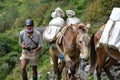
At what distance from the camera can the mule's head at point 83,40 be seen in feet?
27.3

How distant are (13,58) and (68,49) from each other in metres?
19.4

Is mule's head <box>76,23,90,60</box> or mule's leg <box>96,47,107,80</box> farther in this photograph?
mule's leg <box>96,47,107,80</box>

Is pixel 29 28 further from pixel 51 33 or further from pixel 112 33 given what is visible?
pixel 112 33

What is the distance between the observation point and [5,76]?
26750 mm

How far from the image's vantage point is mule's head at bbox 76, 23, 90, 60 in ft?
27.3

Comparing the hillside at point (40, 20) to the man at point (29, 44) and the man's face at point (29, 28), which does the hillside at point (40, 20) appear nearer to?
the man at point (29, 44)

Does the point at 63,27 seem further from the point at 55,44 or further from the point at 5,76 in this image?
the point at 5,76

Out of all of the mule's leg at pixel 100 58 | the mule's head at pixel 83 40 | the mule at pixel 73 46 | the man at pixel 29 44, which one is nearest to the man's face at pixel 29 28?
the man at pixel 29 44

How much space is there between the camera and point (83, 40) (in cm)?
845

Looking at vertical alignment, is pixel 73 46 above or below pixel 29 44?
above

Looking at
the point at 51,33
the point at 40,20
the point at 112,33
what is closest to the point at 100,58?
the point at 112,33

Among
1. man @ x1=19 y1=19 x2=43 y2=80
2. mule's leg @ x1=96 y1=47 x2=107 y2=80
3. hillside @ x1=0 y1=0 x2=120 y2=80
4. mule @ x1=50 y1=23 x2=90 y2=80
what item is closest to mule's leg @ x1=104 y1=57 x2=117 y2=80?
mule's leg @ x1=96 y1=47 x2=107 y2=80

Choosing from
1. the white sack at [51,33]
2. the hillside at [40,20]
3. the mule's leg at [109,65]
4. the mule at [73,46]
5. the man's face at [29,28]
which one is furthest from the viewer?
the hillside at [40,20]

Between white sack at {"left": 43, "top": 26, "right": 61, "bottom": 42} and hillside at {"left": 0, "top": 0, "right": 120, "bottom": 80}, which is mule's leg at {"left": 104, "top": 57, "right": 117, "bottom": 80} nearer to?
white sack at {"left": 43, "top": 26, "right": 61, "bottom": 42}
